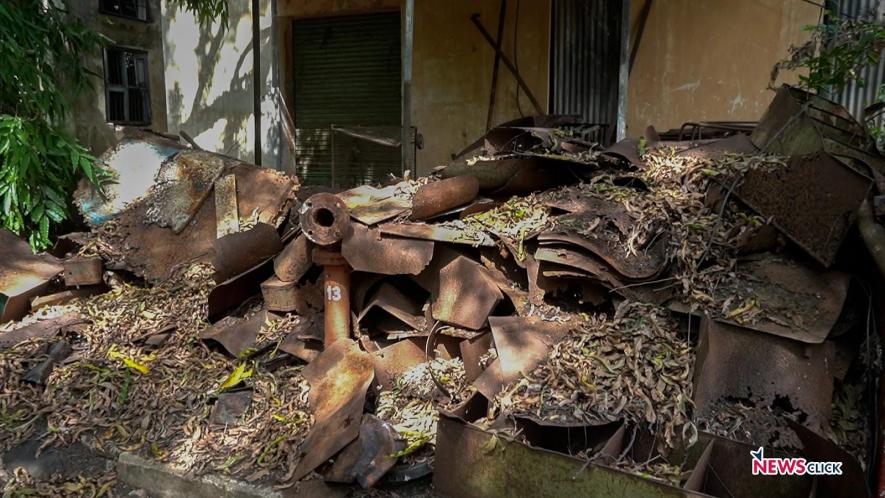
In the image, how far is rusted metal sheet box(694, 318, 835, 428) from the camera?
108 inches

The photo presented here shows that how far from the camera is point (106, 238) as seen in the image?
201 inches

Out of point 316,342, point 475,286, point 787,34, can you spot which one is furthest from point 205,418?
point 787,34

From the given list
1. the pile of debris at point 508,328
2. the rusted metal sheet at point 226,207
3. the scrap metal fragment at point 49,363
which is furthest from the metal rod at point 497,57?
the scrap metal fragment at point 49,363

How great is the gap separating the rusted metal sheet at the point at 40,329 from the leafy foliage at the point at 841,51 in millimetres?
5530

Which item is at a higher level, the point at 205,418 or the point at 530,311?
the point at 530,311

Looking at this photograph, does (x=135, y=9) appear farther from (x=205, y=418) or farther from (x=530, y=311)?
(x=530, y=311)

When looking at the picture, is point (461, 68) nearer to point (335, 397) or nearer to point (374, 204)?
point (374, 204)

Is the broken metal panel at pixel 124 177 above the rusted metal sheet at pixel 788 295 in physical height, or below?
above

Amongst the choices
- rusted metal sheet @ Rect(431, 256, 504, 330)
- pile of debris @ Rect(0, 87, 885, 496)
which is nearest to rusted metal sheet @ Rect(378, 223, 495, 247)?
pile of debris @ Rect(0, 87, 885, 496)

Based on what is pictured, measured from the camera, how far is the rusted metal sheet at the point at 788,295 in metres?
2.85

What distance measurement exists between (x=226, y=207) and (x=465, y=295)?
8.25 ft

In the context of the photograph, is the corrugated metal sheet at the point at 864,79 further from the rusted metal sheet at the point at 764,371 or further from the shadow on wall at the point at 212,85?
the shadow on wall at the point at 212,85

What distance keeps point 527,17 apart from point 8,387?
6.51 metres

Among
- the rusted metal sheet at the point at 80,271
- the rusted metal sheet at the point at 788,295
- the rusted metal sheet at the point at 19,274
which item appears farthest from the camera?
the rusted metal sheet at the point at 80,271
